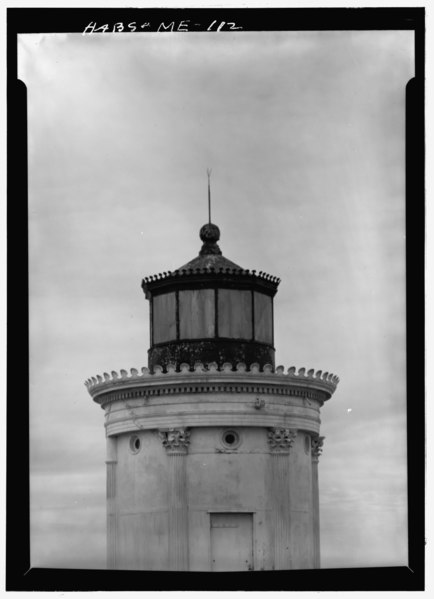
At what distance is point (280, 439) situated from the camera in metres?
64.7

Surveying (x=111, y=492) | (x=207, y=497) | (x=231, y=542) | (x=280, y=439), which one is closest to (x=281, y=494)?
(x=280, y=439)

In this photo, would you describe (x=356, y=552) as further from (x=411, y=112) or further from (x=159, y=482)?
(x=411, y=112)

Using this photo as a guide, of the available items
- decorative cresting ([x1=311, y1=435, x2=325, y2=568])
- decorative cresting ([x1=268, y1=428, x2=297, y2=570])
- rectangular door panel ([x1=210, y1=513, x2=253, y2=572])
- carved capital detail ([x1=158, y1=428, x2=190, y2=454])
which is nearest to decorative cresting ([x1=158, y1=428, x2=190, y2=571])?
carved capital detail ([x1=158, y1=428, x2=190, y2=454])

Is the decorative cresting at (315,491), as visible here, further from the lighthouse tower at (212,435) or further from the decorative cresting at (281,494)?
the decorative cresting at (281,494)

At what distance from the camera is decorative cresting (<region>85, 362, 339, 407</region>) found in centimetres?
6412

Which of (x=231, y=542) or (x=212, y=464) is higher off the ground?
(x=212, y=464)

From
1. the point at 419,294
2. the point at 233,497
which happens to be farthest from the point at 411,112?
the point at 233,497

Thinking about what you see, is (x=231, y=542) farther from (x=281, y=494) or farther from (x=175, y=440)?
(x=175, y=440)

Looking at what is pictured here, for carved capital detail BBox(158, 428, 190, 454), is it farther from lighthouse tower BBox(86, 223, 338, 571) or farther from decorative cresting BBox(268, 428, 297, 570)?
decorative cresting BBox(268, 428, 297, 570)

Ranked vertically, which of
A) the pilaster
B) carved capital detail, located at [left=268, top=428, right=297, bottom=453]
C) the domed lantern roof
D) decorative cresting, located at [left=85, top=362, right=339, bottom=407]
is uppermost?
the domed lantern roof

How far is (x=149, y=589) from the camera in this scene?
63219mm

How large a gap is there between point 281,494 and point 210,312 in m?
3.75

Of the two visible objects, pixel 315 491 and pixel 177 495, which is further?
pixel 315 491

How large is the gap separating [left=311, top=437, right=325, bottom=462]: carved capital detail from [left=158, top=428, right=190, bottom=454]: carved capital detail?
2.89m
